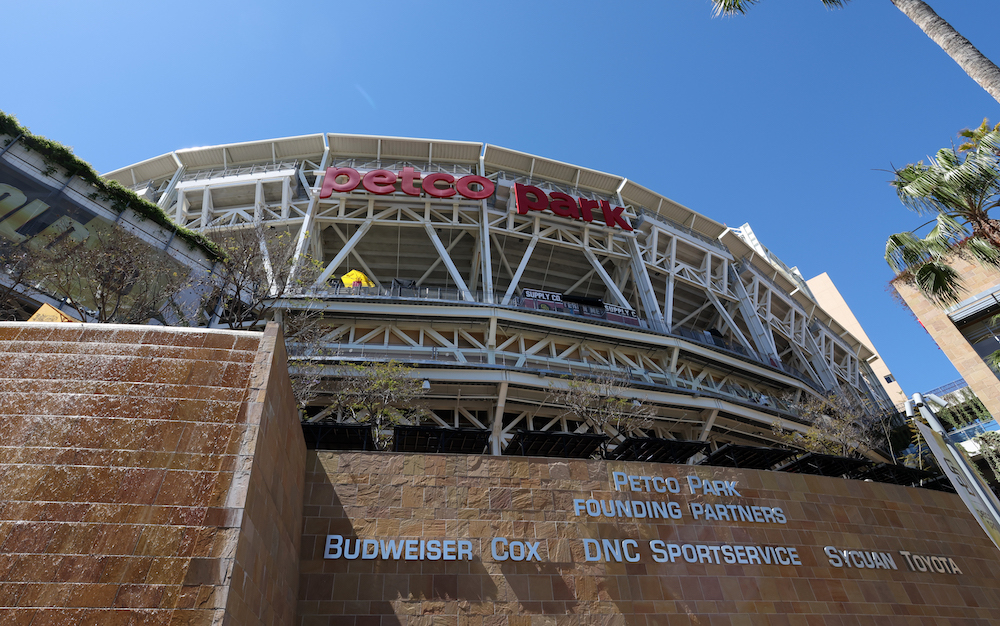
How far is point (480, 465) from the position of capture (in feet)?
43.8

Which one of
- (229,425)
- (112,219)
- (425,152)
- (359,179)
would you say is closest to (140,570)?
(229,425)

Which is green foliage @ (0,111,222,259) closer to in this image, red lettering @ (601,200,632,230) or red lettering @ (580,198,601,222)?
red lettering @ (580,198,601,222)

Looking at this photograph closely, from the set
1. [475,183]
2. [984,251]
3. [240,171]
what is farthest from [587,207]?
[984,251]

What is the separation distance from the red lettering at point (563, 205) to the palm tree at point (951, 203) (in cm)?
2136

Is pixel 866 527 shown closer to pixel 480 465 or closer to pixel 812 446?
pixel 812 446

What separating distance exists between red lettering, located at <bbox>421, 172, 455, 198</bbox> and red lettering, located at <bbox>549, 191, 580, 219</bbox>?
6316mm

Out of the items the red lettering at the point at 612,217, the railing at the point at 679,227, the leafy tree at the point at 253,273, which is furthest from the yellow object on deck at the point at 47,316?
the railing at the point at 679,227

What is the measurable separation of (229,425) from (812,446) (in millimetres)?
24167

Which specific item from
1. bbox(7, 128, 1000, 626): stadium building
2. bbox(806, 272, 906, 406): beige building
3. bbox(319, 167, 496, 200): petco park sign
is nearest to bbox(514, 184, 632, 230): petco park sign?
bbox(319, 167, 496, 200): petco park sign

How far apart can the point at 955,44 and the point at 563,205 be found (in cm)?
2420

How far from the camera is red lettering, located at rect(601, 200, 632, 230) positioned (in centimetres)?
3522

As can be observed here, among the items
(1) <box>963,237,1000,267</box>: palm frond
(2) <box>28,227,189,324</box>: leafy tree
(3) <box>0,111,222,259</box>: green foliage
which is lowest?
(1) <box>963,237,1000,267</box>: palm frond

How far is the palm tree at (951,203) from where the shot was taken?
1177 centimetres

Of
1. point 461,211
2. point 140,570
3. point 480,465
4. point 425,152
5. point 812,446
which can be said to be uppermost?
point 425,152
